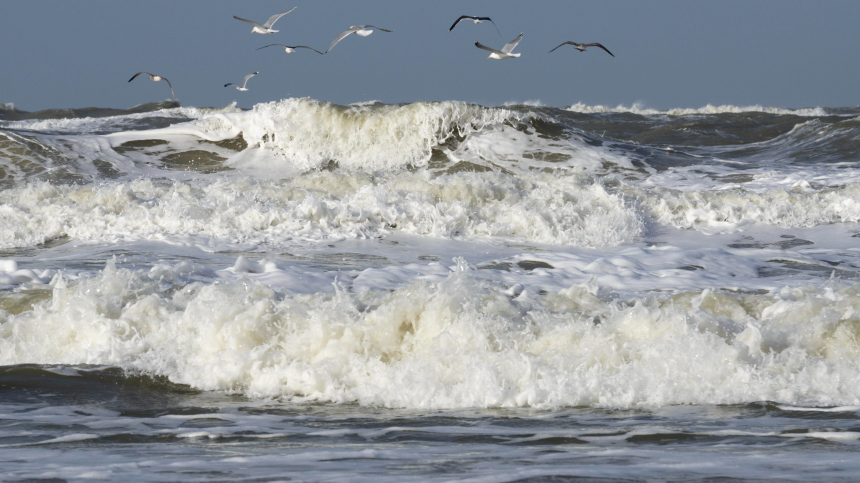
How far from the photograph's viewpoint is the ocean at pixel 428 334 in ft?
10.6

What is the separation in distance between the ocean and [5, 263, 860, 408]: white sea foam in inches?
0.7

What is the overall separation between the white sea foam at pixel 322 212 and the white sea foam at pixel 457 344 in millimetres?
4394

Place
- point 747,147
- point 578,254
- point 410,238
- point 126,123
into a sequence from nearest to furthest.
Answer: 1. point 578,254
2. point 410,238
3. point 747,147
4. point 126,123

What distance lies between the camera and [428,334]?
4945 mm

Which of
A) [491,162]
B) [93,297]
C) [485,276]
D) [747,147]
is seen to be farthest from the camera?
[747,147]

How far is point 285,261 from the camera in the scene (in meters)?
8.26

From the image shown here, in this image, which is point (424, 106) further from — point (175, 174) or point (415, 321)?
point (415, 321)

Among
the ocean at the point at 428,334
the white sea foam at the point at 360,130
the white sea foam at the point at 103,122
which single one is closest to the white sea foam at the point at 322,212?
the ocean at the point at 428,334

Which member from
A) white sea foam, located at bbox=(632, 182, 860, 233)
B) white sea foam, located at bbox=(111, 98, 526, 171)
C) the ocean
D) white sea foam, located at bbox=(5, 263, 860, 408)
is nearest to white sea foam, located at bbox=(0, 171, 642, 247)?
the ocean

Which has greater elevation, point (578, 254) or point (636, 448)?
point (578, 254)

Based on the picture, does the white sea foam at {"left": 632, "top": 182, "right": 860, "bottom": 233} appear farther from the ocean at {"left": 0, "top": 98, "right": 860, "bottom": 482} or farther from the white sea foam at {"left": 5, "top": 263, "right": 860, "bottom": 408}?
the white sea foam at {"left": 5, "top": 263, "right": 860, "bottom": 408}

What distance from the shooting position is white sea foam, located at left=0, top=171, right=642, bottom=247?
10227mm

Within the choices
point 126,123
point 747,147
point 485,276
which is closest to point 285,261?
point 485,276

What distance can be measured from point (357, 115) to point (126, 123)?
36.6 ft
